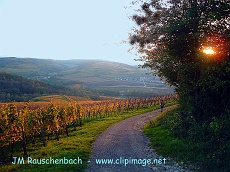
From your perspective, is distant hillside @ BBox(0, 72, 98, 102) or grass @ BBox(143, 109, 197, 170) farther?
distant hillside @ BBox(0, 72, 98, 102)

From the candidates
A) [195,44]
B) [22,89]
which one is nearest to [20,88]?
[22,89]

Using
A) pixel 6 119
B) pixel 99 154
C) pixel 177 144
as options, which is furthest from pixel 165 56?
pixel 6 119

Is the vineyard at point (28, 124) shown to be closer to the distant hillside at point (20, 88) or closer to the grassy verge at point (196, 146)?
the grassy verge at point (196, 146)

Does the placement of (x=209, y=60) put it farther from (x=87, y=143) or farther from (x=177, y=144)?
(x=87, y=143)

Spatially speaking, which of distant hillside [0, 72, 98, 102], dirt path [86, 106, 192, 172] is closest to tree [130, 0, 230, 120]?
dirt path [86, 106, 192, 172]

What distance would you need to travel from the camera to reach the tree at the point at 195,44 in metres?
14.4

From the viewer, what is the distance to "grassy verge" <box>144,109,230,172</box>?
1110 cm

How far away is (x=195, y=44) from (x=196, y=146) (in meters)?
6.79

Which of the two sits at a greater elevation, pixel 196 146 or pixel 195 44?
pixel 195 44

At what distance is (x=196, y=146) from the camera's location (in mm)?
13219

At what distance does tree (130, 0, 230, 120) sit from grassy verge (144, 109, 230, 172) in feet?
5.21

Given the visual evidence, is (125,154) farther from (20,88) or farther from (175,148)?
(20,88)

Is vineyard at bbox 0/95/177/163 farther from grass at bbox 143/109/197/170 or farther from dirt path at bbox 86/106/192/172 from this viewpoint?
grass at bbox 143/109/197/170

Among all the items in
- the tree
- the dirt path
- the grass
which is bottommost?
the dirt path
